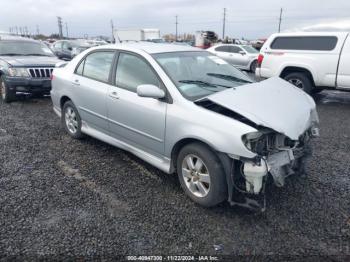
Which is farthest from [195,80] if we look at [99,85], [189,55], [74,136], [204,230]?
[74,136]

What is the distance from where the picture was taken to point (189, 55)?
166 inches

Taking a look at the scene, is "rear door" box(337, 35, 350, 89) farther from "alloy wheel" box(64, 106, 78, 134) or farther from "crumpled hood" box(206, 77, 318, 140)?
"alloy wheel" box(64, 106, 78, 134)

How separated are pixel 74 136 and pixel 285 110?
356cm

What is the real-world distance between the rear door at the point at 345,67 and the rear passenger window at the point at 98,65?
6.24m

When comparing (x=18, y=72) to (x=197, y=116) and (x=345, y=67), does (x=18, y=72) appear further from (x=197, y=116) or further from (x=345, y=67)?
(x=345, y=67)

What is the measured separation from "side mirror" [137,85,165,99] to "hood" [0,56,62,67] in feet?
18.3

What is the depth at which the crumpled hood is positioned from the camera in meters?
2.97

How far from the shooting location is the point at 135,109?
377cm

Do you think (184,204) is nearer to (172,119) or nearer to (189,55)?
(172,119)

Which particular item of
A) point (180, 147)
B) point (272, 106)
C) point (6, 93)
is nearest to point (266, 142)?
point (272, 106)

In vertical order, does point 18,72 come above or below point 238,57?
above

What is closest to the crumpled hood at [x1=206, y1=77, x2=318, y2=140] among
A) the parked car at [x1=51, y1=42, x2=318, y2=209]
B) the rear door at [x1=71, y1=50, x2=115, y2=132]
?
the parked car at [x1=51, y1=42, x2=318, y2=209]

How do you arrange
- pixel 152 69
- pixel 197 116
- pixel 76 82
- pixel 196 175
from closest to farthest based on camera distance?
pixel 197 116, pixel 196 175, pixel 152 69, pixel 76 82

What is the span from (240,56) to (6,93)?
39.0ft
